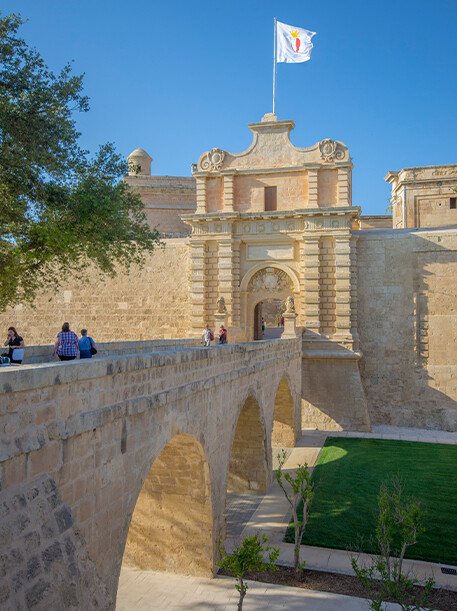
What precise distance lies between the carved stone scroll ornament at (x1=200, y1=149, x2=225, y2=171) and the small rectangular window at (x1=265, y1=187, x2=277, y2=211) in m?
2.13

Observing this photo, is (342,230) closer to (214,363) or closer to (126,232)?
(126,232)

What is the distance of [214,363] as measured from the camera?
27.3 feet

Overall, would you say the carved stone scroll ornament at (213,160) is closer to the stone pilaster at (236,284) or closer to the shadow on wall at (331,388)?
the stone pilaster at (236,284)

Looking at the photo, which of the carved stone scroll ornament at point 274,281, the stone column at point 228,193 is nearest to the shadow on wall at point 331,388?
the carved stone scroll ornament at point 274,281

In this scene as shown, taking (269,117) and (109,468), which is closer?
(109,468)

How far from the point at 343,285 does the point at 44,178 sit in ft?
37.9

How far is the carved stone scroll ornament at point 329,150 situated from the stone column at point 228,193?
11.6 feet

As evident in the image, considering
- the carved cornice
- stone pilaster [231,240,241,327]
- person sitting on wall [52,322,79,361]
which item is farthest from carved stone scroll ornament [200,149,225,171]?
person sitting on wall [52,322,79,361]

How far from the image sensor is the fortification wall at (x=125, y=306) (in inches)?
833

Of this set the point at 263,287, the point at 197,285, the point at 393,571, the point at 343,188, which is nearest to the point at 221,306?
the point at 197,285

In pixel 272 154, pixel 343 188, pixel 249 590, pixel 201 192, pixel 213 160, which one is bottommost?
pixel 249 590

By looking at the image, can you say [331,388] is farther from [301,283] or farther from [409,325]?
[301,283]

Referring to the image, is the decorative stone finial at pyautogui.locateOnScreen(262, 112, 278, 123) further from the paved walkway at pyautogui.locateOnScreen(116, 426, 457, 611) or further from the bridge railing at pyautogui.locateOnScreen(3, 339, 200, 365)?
the paved walkway at pyautogui.locateOnScreen(116, 426, 457, 611)

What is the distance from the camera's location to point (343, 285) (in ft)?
62.4
